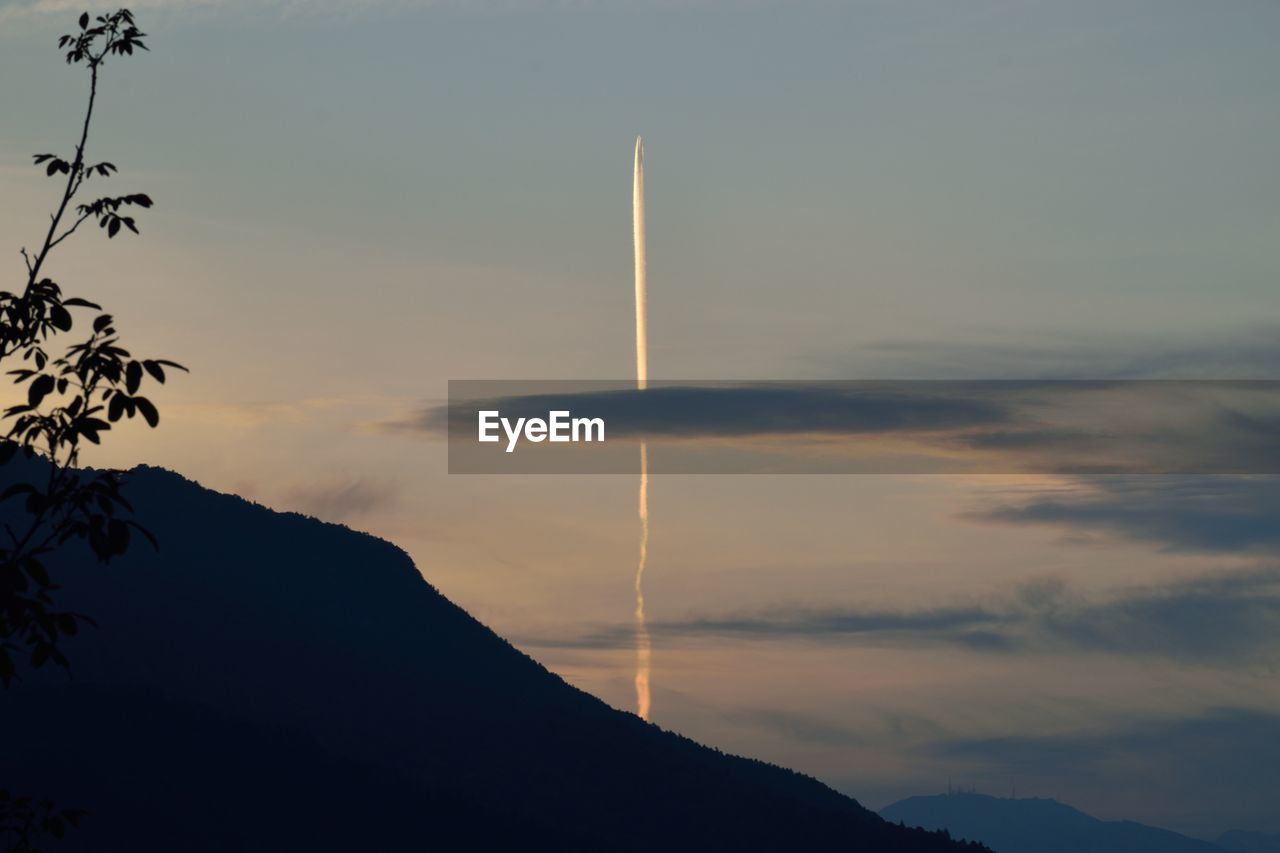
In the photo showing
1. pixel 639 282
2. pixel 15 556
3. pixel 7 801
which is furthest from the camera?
pixel 639 282

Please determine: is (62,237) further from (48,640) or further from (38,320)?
(48,640)

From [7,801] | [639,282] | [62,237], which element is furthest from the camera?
[639,282]

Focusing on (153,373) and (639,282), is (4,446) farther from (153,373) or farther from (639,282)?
(639,282)

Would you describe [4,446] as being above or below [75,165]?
below

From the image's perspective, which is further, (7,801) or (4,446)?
(7,801)

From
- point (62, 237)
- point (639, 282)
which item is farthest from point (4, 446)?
point (639, 282)

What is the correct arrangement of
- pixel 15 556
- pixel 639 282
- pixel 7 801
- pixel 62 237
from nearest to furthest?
pixel 15 556
pixel 7 801
pixel 62 237
pixel 639 282

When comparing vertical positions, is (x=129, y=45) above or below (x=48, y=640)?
above

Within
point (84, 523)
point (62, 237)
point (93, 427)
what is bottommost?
point (84, 523)

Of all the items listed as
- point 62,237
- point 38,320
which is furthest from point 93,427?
point 62,237
